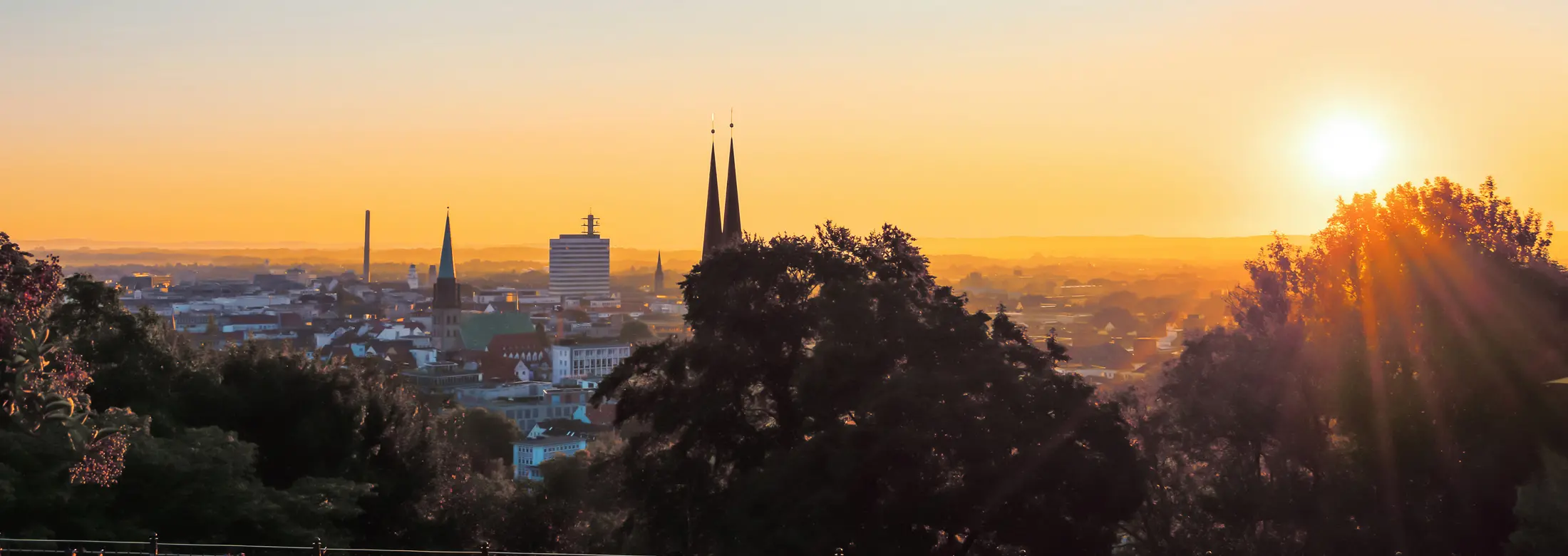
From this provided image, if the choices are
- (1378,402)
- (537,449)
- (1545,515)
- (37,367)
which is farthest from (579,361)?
(1545,515)

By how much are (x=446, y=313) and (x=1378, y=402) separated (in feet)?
586

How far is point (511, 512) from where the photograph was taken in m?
32.2

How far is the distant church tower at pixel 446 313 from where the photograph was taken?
184750 mm

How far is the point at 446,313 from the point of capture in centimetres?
18988

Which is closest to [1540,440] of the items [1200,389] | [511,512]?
[1200,389]

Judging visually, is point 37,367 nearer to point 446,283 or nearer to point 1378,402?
point 1378,402

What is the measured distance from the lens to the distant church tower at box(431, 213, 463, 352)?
7274 inches

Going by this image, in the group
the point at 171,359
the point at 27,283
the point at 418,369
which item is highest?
the point at 27,283

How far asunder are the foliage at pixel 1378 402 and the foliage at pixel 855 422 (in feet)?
8.66

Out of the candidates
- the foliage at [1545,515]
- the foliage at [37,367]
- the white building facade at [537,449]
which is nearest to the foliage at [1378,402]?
the foliage at [1545,515]

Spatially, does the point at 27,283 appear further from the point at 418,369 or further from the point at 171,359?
the point at 418,369

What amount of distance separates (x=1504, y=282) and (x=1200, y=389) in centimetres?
541

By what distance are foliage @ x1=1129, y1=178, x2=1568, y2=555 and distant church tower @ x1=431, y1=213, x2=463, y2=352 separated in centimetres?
16448

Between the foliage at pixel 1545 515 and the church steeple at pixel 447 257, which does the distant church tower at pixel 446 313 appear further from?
the foliage at pixel 1545 515
